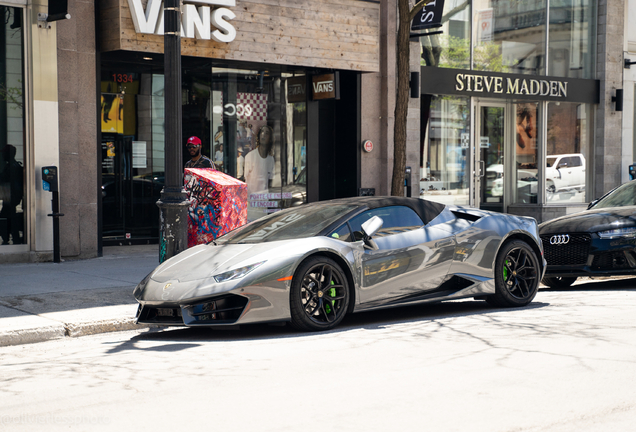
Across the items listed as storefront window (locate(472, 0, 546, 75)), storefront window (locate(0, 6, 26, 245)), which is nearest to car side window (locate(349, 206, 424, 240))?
storefront window (locate(0, 6, 26, 245))

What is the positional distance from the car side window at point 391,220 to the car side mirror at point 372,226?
0.13m

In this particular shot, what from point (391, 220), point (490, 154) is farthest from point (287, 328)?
point (490, 154)

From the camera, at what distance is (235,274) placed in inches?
→ 276

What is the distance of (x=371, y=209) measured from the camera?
807 centimetres

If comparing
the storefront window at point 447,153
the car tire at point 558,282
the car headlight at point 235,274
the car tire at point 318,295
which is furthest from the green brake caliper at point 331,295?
the storefront window at point 447,153

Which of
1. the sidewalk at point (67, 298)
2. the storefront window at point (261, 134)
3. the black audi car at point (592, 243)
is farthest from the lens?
the storefront window at point (261, 134)

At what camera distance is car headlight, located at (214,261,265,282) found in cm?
699

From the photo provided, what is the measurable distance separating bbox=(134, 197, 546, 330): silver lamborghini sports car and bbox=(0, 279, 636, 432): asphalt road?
278 mm

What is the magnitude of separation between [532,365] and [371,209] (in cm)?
276

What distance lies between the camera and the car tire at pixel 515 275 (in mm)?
8633

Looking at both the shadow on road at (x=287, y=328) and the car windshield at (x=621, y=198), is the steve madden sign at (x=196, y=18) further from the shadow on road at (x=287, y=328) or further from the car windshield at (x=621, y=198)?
the car windshield at (x=621, y=198)

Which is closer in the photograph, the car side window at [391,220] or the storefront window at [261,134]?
the car side window at [391,220]

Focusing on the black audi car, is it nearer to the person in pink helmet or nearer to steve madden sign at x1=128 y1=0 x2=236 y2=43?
the person in pink helmet

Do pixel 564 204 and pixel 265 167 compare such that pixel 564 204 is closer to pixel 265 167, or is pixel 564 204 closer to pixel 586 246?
pixel 265 167
